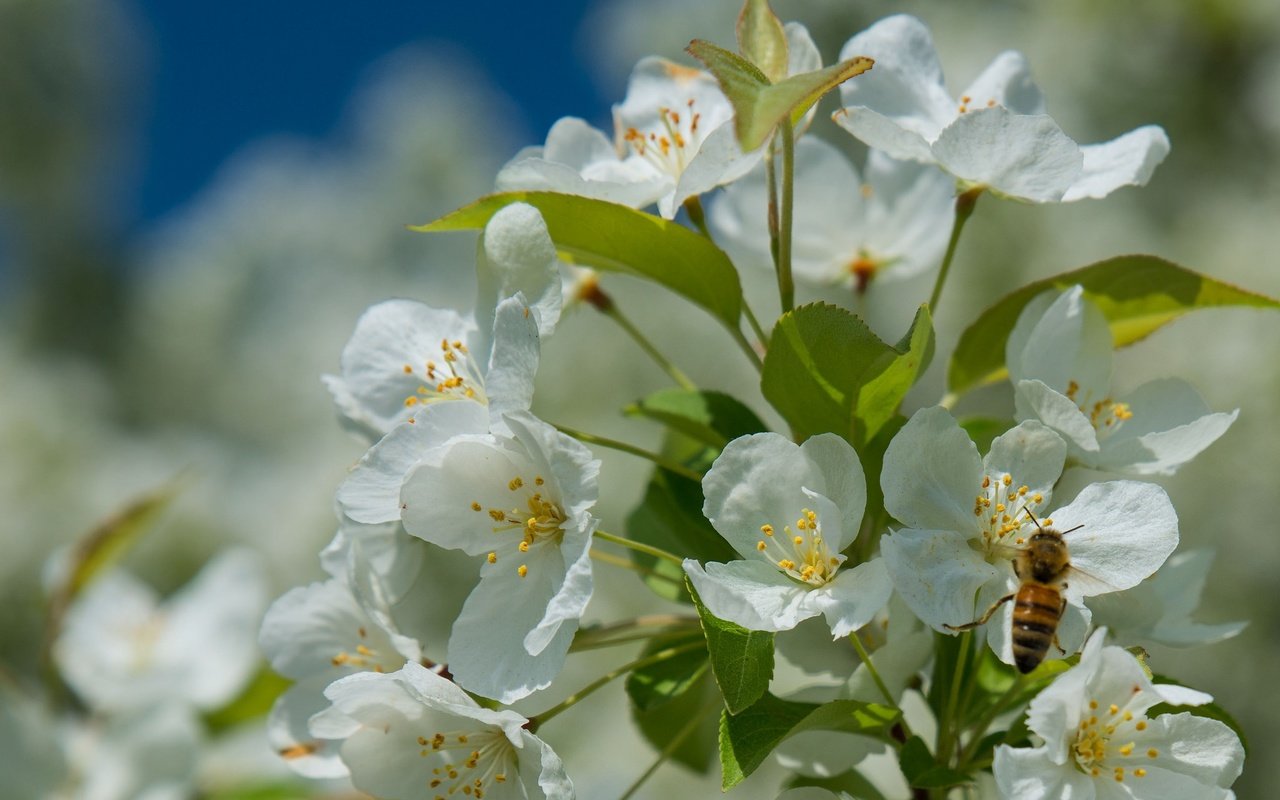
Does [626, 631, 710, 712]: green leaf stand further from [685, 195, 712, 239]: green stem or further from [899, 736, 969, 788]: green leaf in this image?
[685, 195, 712, 239]: green stem

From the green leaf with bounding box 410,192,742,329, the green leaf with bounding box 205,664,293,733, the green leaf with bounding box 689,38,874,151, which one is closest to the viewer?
the green leaf with bounding box 689,38,874,151

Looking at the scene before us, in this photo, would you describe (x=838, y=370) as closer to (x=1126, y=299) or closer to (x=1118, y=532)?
(x=1118, y=532)

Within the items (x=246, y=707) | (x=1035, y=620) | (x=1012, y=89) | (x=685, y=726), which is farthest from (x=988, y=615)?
(x=246, y=707)

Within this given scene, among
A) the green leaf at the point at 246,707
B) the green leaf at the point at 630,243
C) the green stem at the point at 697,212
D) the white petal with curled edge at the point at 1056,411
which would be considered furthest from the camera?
the green leaf at the point at 246,707

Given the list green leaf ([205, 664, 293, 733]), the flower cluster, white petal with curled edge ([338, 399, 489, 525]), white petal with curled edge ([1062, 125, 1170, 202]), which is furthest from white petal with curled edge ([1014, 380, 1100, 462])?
green leaf ([205, 664, 293, 733])

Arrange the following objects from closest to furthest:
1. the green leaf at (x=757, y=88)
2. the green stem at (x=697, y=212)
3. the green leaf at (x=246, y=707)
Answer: the green leaf at (x=757, y=88)
the green stem at (x=697, y=212)
the green leaf at (x=246, y=707)

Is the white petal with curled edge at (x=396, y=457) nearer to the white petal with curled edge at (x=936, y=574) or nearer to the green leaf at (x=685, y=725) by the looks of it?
the white petal with curled edge at (x=936, y=574)

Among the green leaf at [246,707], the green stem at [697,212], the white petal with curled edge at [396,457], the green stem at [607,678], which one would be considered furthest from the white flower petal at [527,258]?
the green leaf at [246,707]
